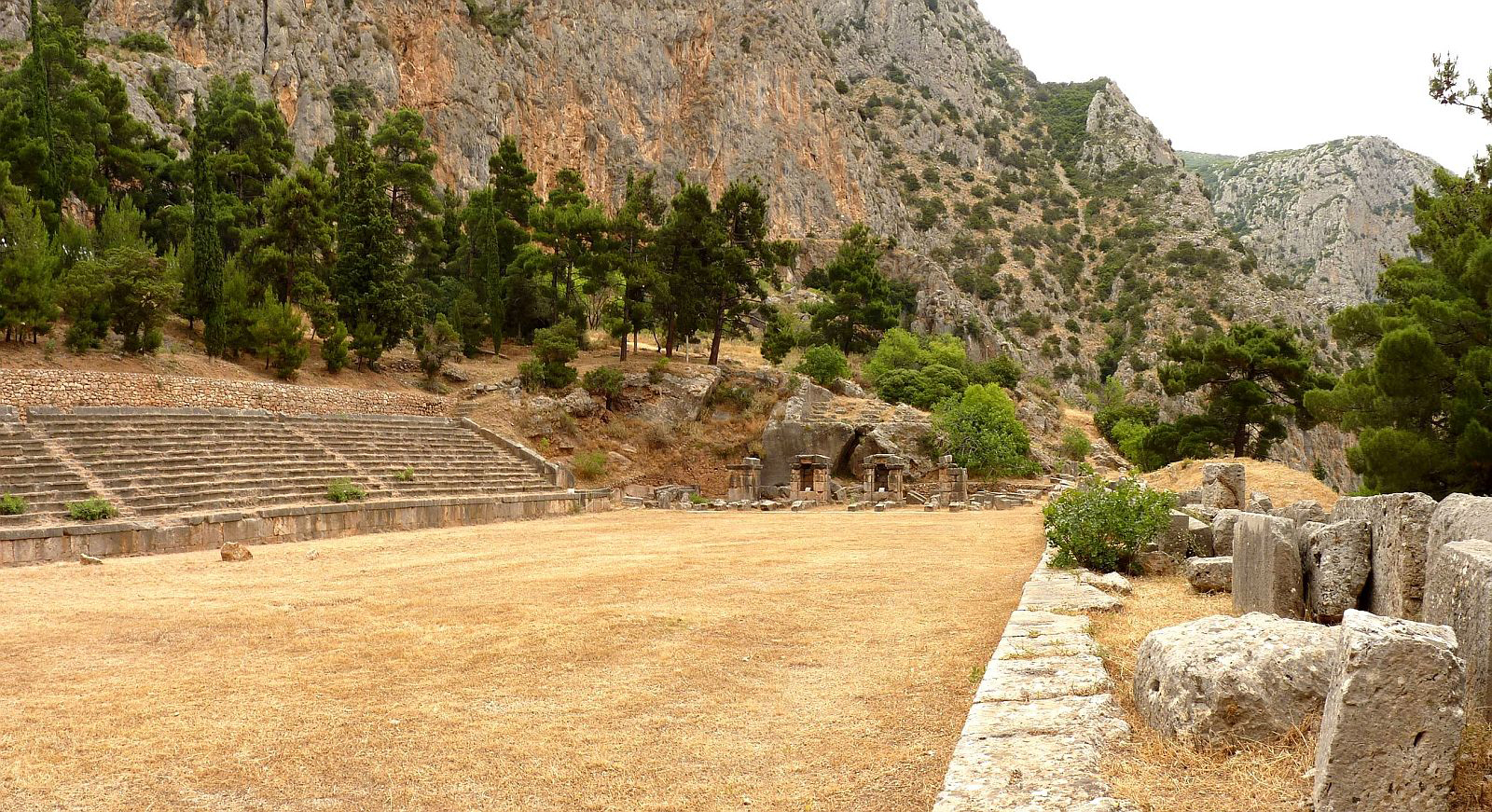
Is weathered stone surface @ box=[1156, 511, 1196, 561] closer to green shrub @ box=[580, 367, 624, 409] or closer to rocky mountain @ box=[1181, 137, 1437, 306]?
green shrub @ box=[580, 367, 624, 409]

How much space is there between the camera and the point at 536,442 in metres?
32.0

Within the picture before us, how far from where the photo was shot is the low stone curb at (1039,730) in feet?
10.6

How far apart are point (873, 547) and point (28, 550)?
13.7 meters

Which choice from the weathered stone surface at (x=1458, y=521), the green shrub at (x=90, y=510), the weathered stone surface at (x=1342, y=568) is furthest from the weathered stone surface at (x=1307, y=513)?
the green shrub at (x=90, y=510)

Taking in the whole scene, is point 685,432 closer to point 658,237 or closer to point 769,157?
point 658,237

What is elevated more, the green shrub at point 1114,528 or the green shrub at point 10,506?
the green shrub at point 1114,528

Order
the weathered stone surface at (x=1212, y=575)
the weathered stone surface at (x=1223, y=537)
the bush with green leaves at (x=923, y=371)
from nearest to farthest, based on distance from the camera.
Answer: the weathered stone surface at (x=1212, y=575), the weathered stone surface at (x=1223, y=537), the bush with green leaves at (x=923, y=371)

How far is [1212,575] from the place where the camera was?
8234 mm

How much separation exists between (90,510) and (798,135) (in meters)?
77.7

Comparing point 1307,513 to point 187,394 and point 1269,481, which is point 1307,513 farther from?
point 187,394

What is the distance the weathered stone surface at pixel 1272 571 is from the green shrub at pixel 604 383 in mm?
29286

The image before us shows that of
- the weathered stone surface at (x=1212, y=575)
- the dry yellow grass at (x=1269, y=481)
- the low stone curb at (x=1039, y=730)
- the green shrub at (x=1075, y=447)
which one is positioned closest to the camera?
the low stone curb at (x=1039, y=730)

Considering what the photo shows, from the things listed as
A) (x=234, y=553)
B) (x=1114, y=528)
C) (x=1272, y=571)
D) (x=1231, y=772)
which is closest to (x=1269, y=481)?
(x=1114, y=528)

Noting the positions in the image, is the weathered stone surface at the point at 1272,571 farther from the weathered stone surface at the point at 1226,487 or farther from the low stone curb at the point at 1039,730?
the weathered stone surface at the point at 1226,487
